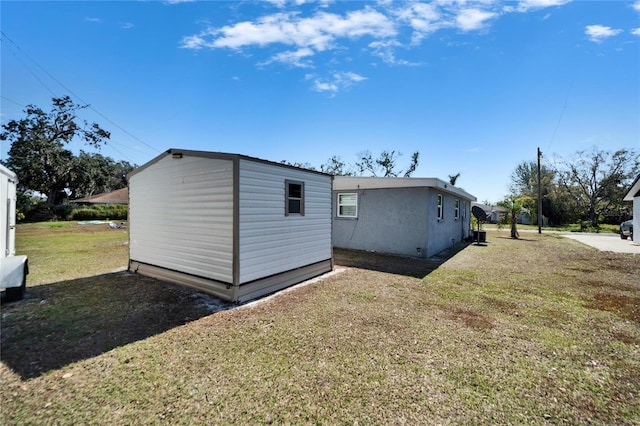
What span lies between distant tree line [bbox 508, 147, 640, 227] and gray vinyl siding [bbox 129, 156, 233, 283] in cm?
3122

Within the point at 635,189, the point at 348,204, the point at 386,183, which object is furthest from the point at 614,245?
the point at 348,204

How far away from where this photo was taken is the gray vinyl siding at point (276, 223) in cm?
545

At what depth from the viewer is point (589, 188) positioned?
30562mm

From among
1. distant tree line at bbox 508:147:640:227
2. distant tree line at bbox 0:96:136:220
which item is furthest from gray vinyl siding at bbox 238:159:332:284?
distant tree line at bbox 0:96:136:220

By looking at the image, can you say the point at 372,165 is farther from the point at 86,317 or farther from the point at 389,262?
the point at 86,317

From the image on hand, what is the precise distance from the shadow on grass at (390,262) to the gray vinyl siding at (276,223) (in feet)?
6.40

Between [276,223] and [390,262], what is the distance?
17.0 ft

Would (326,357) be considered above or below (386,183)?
below

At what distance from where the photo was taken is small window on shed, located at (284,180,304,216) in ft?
21.4

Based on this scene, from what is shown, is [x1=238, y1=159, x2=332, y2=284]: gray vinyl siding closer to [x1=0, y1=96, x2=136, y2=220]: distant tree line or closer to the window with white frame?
the window with white frame

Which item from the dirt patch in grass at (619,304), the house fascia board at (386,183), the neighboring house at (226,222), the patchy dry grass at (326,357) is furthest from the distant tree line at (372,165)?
the patchy dry grass at (326,357)

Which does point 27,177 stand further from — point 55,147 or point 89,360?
point 89,360

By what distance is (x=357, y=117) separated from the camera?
19.8m

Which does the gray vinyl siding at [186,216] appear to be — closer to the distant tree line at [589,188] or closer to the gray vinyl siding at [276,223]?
the gray vinyl siding at [276,223]
